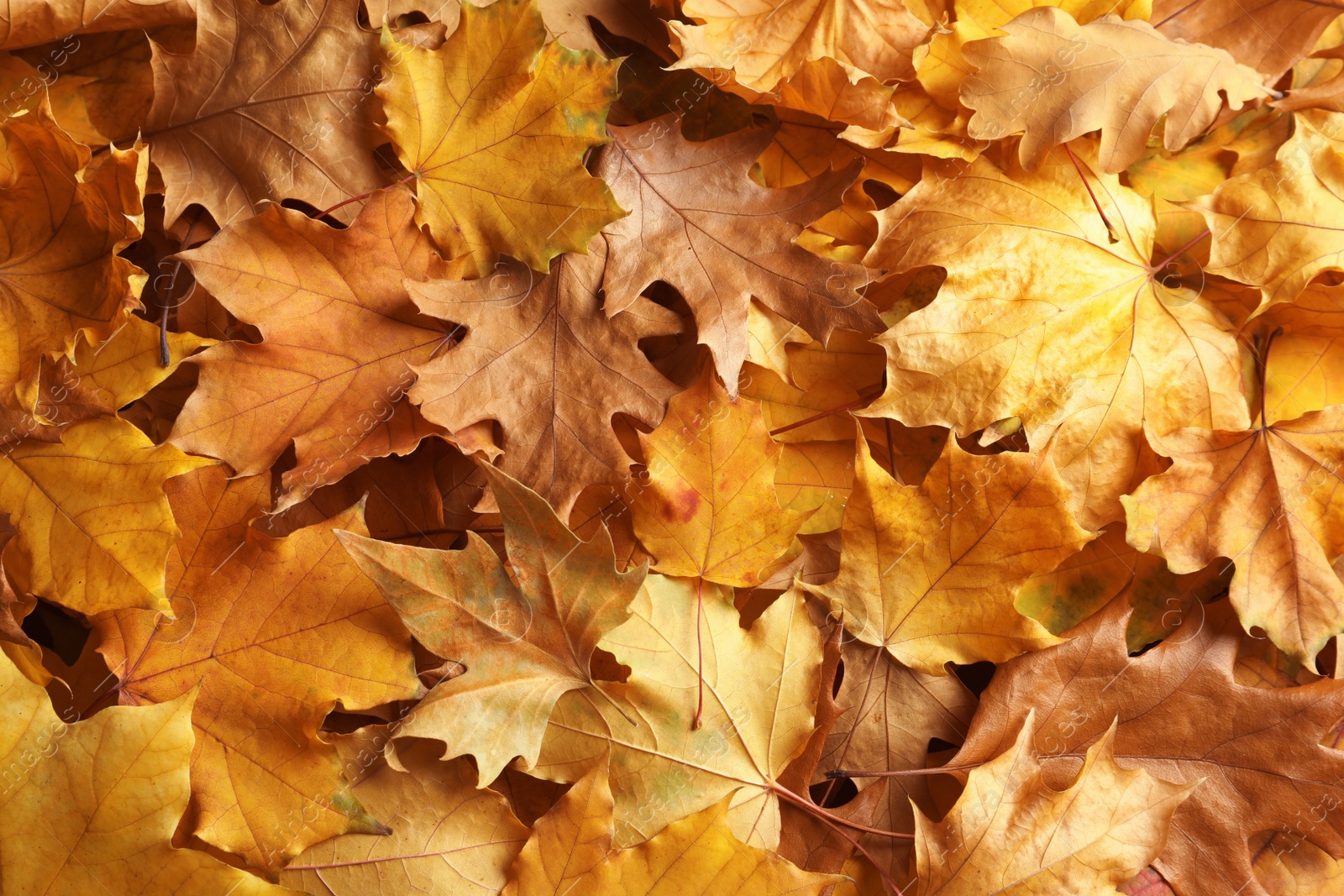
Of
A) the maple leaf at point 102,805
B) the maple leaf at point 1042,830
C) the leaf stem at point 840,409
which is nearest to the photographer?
the maple leaf at point 102,805

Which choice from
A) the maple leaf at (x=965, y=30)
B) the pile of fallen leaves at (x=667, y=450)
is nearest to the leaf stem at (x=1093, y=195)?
the pile of fallen leaves at (x=667, y=450)

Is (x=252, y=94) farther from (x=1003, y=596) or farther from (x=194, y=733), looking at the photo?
(x=1003, y=596)

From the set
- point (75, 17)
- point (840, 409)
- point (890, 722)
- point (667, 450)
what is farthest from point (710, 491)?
point (75, 17)

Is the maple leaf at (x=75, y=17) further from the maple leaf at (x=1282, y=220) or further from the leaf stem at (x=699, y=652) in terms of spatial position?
the maple leaf at (x=1282, y=220)

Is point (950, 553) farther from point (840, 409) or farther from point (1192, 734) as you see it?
point (1192, 734)

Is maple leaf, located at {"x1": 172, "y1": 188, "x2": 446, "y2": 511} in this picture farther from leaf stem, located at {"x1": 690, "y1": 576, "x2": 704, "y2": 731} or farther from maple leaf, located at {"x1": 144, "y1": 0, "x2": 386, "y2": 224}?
leaf stem, located at {"x1": 690, "y1": 576, "x2": 704, "y2": 731}

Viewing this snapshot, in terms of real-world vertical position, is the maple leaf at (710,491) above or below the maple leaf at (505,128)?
below
